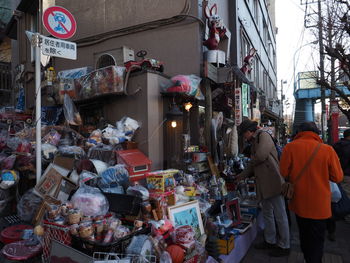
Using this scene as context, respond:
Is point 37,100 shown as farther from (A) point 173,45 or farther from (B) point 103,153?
(A) point 173,45

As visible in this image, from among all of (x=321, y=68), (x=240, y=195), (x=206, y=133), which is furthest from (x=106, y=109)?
(x=321, y=68)

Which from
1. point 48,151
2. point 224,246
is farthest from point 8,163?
point 224,246

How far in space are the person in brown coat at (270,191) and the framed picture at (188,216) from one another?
1.24 meters

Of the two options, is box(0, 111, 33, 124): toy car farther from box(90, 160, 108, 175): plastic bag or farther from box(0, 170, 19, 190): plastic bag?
box(90, 160, 108, 175): plastic bag

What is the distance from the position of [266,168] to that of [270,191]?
394mm

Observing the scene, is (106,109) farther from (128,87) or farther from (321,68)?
(321,68)

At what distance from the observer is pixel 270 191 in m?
4.32

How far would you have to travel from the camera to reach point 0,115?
8.59 meters

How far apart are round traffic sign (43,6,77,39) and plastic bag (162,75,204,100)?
2368mm

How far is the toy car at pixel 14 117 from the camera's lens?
8.38m

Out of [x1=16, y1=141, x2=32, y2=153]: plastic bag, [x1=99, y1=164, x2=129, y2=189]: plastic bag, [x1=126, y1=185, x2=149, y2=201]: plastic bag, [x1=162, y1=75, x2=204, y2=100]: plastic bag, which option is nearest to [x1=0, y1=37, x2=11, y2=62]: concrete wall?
[x1=16, y1=141, x2=32, y2=153]: plastic bag

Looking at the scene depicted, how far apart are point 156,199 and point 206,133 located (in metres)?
3.85

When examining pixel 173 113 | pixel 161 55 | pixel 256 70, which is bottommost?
pixel 173 113

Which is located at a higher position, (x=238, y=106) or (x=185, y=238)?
(x=238, y=106)
